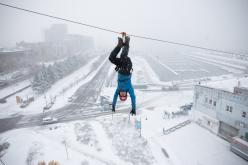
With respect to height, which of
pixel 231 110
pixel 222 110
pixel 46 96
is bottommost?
pixel 46 96

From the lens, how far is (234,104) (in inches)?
982

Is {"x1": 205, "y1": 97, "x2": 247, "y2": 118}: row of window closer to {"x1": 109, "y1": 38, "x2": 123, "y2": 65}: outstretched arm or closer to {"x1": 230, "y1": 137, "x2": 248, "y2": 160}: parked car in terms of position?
{"x1": 230, "y1": 137, "x2": 248, "y2": 160}: parked car

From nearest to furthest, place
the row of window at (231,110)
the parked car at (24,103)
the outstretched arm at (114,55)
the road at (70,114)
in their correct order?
the outstretched arm at (114,55)
the row of window at (231,110)
the road at (70,114)
the parked car at (24,103)

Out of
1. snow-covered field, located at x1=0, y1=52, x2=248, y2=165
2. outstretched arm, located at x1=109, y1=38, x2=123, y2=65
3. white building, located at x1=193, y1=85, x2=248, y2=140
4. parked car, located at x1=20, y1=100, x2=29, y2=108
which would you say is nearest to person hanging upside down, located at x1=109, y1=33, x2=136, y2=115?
outstretched arm, located at x1=109, y1=38, x2=123, y2=65

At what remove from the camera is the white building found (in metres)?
24.0

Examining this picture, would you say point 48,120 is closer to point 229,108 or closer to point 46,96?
point 46,96

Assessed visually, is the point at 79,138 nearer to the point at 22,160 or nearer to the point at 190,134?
the point at 22,160

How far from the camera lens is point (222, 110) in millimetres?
26938

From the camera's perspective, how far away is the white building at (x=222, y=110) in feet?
78.6

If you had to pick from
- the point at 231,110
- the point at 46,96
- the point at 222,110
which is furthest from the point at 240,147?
the point at 46,96

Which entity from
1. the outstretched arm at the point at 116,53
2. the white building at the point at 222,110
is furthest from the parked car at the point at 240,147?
the outstretched arm at the point at 116,53

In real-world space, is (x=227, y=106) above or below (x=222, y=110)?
above

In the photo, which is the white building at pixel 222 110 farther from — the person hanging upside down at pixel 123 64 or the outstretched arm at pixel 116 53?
the outstretched arm at pixel 116 53

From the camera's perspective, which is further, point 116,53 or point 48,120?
point 48,120
